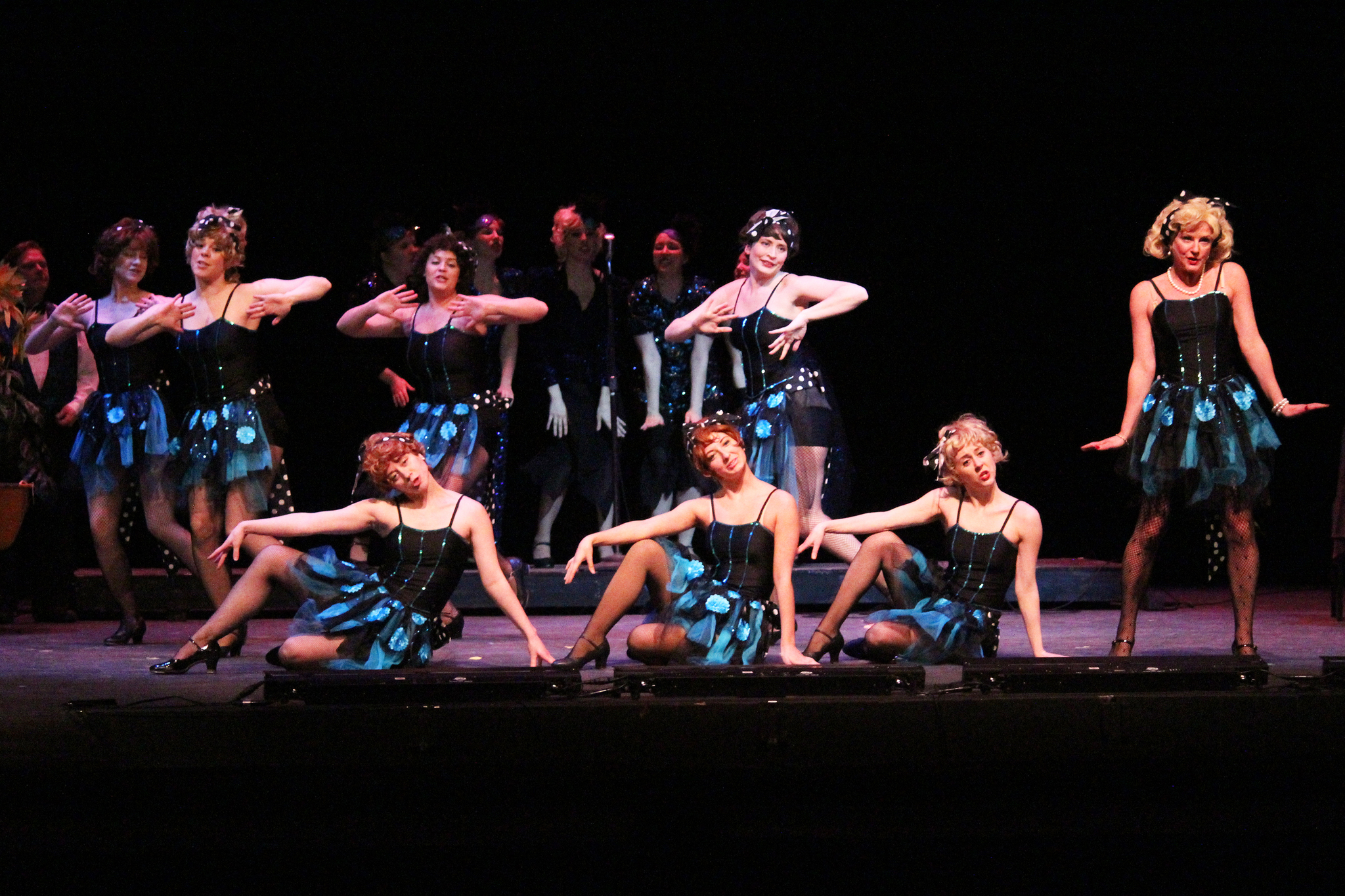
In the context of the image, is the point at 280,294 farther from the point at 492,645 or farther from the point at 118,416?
the point at 492,645

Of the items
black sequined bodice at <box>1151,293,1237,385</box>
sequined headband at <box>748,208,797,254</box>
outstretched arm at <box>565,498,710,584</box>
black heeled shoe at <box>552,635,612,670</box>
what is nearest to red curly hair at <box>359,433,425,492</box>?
outstretched arm at <box>565,498,710,584</box>

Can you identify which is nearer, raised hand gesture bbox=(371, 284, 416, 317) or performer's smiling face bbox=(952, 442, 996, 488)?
performer's smiling face bbox=(952, 442, 996, 488)

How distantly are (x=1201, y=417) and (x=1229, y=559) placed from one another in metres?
0.45

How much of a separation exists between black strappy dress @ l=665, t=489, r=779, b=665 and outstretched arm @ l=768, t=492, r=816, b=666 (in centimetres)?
4

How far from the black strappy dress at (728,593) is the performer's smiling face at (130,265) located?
2.31 meters

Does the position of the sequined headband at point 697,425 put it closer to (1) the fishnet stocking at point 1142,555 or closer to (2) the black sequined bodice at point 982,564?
(2) the black sequined bodice at point 982,564

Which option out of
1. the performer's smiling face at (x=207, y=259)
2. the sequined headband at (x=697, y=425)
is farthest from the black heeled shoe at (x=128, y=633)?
the sequined headband at (x=697, y=425)

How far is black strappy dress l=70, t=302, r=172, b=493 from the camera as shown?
5.27 m

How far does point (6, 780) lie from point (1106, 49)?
16.8ft

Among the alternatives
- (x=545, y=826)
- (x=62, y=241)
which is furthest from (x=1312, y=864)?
(x=62, y=241)

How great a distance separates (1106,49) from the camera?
6379mm

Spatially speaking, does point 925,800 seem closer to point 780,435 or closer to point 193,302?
point 780,435
